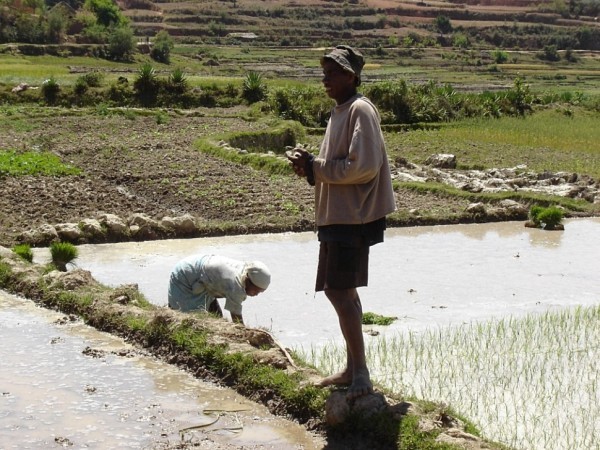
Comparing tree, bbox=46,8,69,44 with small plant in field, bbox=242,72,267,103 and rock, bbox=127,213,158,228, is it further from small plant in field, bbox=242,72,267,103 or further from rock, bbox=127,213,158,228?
rock, bbox=127,213,158,228

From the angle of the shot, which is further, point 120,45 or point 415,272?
point 120,45

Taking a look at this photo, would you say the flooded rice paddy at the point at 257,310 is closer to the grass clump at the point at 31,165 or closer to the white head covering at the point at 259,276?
the white head covering at the point at 259,276

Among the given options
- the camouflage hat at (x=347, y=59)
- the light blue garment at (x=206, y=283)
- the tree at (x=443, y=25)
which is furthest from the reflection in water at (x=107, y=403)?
the tree at (x=443, y=25)

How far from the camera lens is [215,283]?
6.72 m

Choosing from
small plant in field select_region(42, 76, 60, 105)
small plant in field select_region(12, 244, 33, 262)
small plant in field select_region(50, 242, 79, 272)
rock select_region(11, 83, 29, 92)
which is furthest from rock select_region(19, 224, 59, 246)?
rock select_region(11, 83, 29, 92)

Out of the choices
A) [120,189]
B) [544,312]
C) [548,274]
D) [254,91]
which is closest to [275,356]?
[544,312]

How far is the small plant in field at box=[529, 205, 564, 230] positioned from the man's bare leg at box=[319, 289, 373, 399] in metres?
8.41

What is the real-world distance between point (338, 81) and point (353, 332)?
1.20m

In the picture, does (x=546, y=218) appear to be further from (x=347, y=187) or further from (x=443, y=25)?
(x=443, y=25)

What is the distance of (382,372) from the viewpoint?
6668 millimetres

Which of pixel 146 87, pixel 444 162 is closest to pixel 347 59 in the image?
pixel 444 162

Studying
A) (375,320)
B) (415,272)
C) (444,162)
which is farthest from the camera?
(444,162)

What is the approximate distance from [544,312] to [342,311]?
170 inches

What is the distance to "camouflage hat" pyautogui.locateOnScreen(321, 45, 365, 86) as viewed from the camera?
496 centimetres
